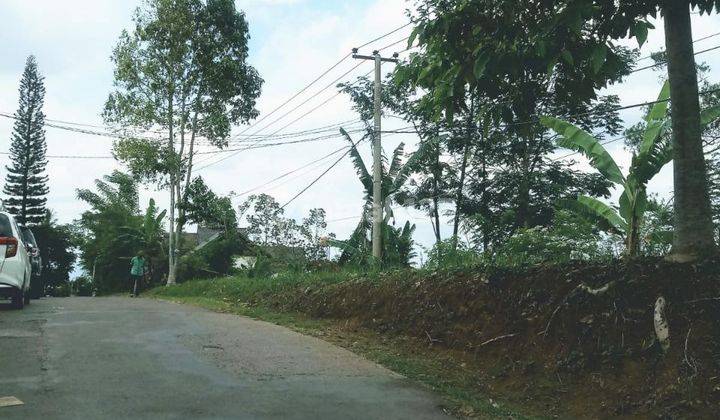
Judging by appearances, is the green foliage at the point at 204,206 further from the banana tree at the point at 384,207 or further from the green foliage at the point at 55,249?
the green foliage at the point at 55,249

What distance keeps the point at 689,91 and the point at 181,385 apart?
6.18 m

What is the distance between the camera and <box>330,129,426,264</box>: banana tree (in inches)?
792

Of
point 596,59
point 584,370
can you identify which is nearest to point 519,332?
point 584,370

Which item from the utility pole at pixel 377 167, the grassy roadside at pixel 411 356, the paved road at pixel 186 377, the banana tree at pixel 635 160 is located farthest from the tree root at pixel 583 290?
the utility pole at pixel 377 167

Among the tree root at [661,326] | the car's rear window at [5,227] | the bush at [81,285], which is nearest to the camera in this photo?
the tree root at [661,326]

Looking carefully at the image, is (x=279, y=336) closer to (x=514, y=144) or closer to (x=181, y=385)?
(x=181, y=385)

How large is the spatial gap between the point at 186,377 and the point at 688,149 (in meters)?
5.89

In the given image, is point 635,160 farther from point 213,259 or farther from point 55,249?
point 55,249

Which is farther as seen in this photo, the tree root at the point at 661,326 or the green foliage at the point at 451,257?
the green foliage at the point at 451,257

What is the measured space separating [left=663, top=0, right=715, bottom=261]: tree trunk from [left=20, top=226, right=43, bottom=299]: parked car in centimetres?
1195

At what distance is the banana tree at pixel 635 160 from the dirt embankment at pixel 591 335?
2.43 metres

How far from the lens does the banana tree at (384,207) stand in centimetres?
2012

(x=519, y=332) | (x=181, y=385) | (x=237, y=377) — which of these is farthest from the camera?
(x=519, y=332)

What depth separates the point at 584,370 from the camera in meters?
6.97
